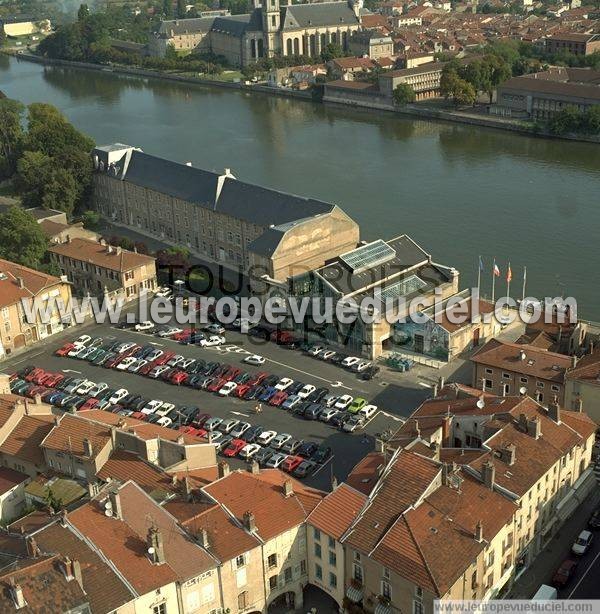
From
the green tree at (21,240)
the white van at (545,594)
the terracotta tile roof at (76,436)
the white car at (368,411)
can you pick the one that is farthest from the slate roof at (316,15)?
the white van at (545,594)

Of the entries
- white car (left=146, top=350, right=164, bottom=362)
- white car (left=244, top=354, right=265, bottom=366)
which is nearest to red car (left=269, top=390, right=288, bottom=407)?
white car (left=244, top=354, right=265, bottom=366)

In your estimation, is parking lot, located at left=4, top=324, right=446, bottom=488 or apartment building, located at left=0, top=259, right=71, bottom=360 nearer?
parking lot, located at left=4, top=324, right=446, bottom=488

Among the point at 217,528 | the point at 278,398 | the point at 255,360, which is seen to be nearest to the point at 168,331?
→ the point at 255,360

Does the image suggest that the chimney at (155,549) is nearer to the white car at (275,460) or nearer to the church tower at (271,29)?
the white car at (275,460)

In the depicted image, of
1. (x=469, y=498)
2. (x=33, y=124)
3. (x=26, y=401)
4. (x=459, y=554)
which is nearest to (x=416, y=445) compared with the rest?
(x=469, y=498)

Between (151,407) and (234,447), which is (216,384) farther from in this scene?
(234,447)

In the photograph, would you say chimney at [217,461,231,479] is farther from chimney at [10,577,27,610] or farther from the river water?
the river water
